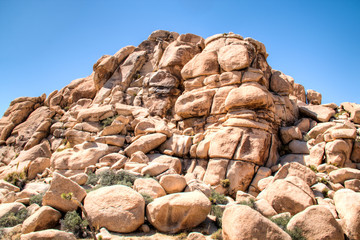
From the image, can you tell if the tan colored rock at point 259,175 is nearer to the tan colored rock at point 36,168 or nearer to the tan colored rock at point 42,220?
the tan colored rock at point 42,220

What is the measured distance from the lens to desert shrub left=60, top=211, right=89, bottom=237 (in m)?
9.53

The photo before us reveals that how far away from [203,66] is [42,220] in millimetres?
17863

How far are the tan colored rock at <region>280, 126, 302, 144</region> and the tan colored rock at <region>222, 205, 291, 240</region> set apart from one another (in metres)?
13.6

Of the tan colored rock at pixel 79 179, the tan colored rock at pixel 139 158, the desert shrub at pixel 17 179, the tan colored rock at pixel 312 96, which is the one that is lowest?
the desert shrub at pixel 17 179

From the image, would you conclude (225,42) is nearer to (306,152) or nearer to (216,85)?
(216,85)

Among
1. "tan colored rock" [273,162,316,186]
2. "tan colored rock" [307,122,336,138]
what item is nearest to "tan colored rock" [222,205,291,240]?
"tan colored rock" [273,162,316,186]

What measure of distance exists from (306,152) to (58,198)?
1686 centimetres

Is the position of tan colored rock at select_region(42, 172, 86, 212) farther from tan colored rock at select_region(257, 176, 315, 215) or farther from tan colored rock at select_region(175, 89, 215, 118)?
tan colored rock at select_region(175, 89, 215, 118)

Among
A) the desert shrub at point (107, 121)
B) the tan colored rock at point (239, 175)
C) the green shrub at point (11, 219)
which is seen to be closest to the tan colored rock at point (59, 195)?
the green shrub at point (11, 219)

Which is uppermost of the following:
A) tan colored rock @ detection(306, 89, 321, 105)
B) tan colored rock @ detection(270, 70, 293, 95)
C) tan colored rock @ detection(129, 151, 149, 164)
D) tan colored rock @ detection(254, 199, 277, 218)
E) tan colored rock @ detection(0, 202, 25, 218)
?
tan colored rock @ detection(306, 89, 321, 105)

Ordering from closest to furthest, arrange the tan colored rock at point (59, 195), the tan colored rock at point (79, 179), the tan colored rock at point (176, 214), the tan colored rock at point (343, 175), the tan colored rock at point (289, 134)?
1. the tan colored rock at point (176, 214)
2. the tan colored rock at point (59, 195)
3. the tan colored rock at point (79, 179)
4. the tan colored rock at point (343, 175)
5. the tan colored rock at point (289, 134)

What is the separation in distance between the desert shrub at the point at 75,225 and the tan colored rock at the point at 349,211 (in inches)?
385

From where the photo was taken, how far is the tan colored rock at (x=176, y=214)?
33.3ft

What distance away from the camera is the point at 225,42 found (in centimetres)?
2416
